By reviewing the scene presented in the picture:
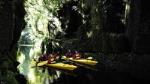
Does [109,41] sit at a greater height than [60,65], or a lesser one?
greater

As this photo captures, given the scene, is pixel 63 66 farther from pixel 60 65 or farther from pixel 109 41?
pixel 109 41

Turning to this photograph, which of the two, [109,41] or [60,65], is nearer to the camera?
[60,65]

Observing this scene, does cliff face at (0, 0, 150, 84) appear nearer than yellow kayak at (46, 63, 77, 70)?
No

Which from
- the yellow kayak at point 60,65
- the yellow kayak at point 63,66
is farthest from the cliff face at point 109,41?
the yellow kayak at point 63,66

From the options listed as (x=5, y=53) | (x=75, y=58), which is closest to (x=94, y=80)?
(x=75, y=58)

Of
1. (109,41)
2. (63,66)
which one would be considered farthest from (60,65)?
(109,41)

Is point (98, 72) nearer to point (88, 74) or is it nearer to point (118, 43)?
point (88, 74)

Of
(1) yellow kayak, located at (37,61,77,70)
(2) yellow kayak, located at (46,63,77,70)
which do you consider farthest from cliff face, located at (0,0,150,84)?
(2) yellow kayak, located at (46,63,77,70)

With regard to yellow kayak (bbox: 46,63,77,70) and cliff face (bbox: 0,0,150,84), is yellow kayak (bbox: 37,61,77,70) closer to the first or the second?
yellow kayak (bbox: 46,63,77,70)

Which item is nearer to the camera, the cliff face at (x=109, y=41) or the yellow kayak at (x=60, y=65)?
the yellow kayak at (x=60, y=65)

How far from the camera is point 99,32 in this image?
16766 mm

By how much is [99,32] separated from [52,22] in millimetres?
11295

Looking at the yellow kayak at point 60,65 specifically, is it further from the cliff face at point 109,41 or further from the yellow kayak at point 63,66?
the cliff face at point 109,41

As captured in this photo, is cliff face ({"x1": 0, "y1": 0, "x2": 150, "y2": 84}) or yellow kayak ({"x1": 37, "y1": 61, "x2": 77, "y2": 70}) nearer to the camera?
yellow kayak ({"x1": 37, "y1": 61, "x2": 77, "y2": 70})
